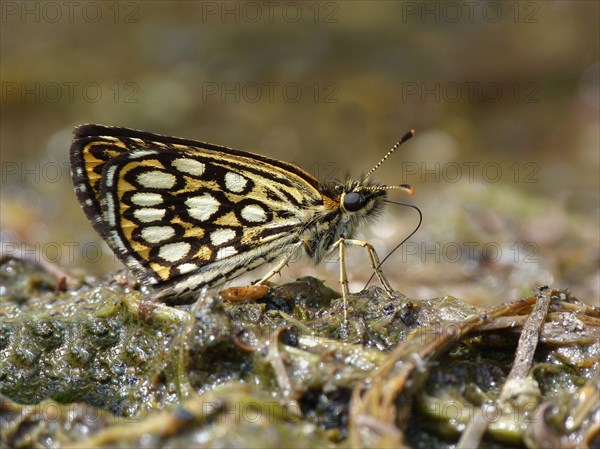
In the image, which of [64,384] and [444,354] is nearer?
[444,354]

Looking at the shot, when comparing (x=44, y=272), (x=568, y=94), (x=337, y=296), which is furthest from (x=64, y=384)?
(x=568, y=94)

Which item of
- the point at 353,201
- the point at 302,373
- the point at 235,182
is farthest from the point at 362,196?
the point at 302,373

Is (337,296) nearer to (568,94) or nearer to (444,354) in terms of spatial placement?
(444,354)

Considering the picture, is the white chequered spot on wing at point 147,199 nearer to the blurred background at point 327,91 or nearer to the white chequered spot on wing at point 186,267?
the white chequered spot on wing at point 186,267

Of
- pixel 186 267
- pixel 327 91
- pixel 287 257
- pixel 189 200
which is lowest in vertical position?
pixel 186 267

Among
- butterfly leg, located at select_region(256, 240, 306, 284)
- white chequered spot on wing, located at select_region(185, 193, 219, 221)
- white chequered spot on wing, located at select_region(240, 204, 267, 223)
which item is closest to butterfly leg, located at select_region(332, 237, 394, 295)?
butterfly leg, located at select_region(256, 240, 306, 284)

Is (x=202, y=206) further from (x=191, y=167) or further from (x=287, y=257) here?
(x=287, y=257)

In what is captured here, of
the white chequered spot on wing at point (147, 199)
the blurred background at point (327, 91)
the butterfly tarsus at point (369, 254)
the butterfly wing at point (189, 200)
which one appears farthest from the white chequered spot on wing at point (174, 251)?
the blurred background at point (327, 91)
